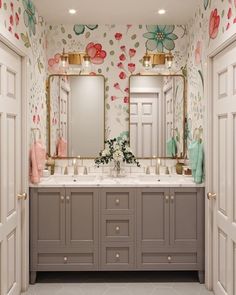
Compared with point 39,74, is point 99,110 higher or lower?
lower

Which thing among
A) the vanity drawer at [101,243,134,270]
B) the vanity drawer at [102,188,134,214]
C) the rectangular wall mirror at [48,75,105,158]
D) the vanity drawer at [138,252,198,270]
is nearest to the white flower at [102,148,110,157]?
the rectangular wall mirror at [48,75,105,158]

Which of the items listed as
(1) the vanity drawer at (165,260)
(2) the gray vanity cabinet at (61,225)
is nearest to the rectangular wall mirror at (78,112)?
(2) the gray vanity cabinet at (61,225)

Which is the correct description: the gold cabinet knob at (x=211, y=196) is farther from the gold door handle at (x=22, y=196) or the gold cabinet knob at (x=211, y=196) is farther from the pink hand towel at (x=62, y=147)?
→ the pink hand towel at (x=62, y=147)

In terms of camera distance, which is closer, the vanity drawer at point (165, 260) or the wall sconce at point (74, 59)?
the vanity drawer at point (165, 260)

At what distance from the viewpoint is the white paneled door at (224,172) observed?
2.93 meters

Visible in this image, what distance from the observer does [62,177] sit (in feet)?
14.3

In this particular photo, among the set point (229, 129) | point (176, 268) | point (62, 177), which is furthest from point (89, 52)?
point (176, 268)

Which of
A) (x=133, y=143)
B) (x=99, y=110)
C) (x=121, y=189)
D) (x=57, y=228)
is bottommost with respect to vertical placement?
(x=57, y=228)

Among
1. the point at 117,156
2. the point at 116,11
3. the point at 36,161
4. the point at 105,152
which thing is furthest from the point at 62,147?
the point at 116,11

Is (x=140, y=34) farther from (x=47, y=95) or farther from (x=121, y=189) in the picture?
(x=121, y=189)

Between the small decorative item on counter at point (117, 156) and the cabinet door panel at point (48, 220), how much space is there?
77 cm

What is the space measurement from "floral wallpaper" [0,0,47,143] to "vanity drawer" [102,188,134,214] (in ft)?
3.34

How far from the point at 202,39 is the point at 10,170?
216 cm

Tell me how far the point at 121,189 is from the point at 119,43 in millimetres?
1762
